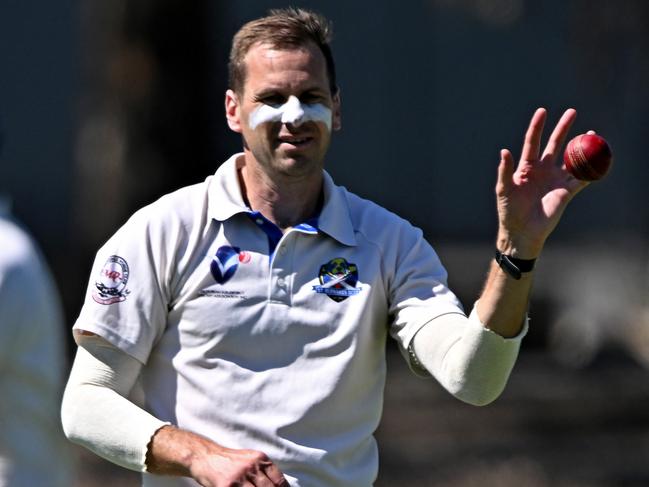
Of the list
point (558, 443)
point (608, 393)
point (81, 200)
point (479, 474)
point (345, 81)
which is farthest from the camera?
point (345, 81)

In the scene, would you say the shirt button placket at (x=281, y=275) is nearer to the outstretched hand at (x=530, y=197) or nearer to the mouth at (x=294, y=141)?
the mouth at (x=294, y=141)

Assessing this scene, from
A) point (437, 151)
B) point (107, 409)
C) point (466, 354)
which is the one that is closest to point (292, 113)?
point (466, 354)

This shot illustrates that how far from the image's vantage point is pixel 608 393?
11.3m

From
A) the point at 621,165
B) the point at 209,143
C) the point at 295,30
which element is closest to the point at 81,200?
the point at 209,143

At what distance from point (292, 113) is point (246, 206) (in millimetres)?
300

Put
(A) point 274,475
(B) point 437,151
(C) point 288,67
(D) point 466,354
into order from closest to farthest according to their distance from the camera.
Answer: (A) point 274,475 < (D) point 466,354 < (C) point 288,67 < (B) point 437,151

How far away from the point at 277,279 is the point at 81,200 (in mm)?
8103

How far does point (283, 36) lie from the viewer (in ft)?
14.0

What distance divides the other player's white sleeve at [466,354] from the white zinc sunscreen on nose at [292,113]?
630 mm

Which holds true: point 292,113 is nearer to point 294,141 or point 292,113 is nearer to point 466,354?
point 294,141

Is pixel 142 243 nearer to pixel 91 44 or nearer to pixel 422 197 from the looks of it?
pixel 91 44

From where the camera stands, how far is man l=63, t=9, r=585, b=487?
13.2 ft

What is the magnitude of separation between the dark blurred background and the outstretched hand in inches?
217

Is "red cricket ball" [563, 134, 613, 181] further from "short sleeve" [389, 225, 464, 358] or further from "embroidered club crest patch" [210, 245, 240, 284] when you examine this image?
"embroidered club crest patch" [210, 245, 240, 284]
